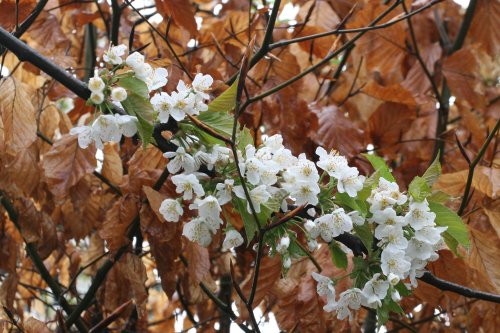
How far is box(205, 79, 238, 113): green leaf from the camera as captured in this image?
0.90m

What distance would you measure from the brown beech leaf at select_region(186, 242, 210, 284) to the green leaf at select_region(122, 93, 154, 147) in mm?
486

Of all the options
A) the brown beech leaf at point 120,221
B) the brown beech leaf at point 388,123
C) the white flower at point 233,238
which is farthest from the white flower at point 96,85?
the brown beech leaf at point 388,123

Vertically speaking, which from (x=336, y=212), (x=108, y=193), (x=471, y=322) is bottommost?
(x=471, y=322)

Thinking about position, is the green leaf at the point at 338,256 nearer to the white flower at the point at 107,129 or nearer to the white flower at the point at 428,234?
Result: the white flower at the point at 428,234

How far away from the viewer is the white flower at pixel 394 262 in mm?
865

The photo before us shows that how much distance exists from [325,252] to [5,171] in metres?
0.68

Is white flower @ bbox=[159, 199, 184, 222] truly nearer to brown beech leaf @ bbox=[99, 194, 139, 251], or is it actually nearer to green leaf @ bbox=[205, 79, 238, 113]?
green leaf @ bbox=[205, 79, 238, 113]

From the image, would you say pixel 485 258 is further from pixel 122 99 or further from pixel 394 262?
pixel 122 99

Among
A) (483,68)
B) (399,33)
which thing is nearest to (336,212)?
(399,33)

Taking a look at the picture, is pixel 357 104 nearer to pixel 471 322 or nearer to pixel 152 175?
pixel 471 322

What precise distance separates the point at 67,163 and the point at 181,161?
0.44 metres

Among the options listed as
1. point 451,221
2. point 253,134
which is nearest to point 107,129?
point 451,221

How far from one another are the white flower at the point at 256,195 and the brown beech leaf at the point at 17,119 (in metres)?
0.52

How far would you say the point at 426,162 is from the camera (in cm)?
190
